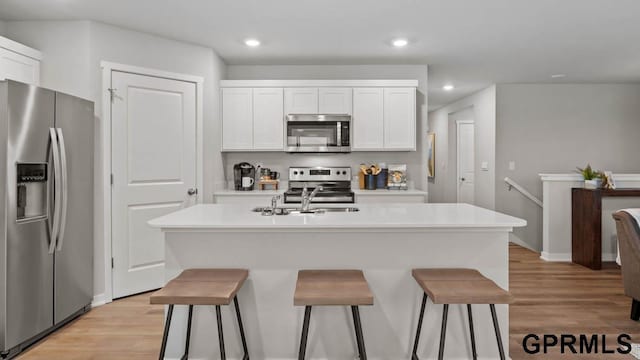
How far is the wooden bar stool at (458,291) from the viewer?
187 centimetres

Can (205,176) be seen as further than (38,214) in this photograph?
Yes

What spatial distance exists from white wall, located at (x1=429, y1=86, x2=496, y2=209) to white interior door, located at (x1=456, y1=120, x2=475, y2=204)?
0.61ft

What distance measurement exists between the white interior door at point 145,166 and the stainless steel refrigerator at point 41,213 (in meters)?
0.36

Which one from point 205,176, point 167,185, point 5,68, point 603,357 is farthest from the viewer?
point 205,176

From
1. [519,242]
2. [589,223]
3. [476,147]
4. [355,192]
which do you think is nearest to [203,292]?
[355,192]

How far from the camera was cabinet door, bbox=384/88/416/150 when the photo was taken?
15.2ft

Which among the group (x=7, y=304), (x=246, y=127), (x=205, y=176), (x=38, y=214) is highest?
(x=246, y=127)

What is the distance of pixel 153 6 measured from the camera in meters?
3.22

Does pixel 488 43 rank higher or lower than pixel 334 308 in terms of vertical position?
higher

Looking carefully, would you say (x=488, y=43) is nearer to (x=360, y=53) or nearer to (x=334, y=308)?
(x=360, y=53)

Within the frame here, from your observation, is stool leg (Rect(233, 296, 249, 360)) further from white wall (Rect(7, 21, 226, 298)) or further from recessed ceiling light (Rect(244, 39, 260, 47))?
recessed ceiling light (Rect(244, 39, 260, 47))

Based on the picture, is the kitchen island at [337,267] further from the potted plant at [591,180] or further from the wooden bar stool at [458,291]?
the potted plant at [591,180]

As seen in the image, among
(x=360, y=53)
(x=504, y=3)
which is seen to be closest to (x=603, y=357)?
(x=504, y=3)

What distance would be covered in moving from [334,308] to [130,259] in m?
2.27
